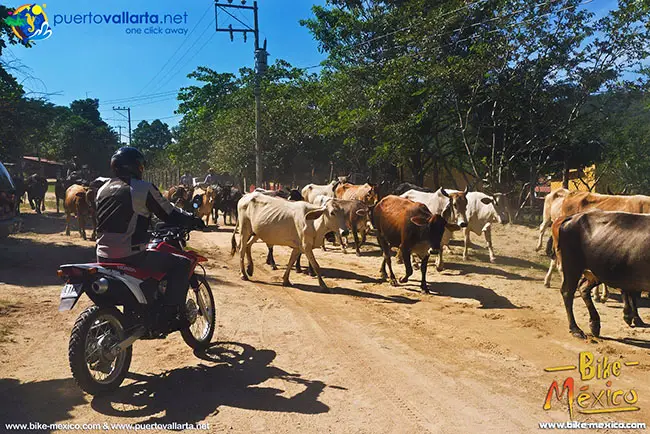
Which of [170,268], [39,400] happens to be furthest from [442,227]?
[39,400]

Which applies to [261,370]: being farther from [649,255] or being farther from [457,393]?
[649,255]

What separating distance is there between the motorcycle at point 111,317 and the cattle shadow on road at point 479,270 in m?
7.47

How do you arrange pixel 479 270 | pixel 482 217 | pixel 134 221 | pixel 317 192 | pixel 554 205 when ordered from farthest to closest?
pixel 317 192
pixel 482 217
pixel 554 205
pixel 479 270
pixel 134 221

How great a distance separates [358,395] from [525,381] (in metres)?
1.75

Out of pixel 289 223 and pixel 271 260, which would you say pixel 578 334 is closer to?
pixel 289 223

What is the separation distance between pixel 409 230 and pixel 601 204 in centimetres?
376

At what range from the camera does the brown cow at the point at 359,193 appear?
15.5 m

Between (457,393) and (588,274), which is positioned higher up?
(588,274)

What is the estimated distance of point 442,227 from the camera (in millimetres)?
9172

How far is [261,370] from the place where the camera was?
5117 mm

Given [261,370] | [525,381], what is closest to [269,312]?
[261,370]

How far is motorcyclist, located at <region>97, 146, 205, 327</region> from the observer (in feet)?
15.1

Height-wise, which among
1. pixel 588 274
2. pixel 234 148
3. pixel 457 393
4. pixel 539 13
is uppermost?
pixel 539 13

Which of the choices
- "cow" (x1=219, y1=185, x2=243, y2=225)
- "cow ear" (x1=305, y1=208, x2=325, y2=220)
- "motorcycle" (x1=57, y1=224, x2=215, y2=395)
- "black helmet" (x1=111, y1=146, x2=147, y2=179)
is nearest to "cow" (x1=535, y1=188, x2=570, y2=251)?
"cow ear" (x1=305, y1=208, x2=325, y2=220)
